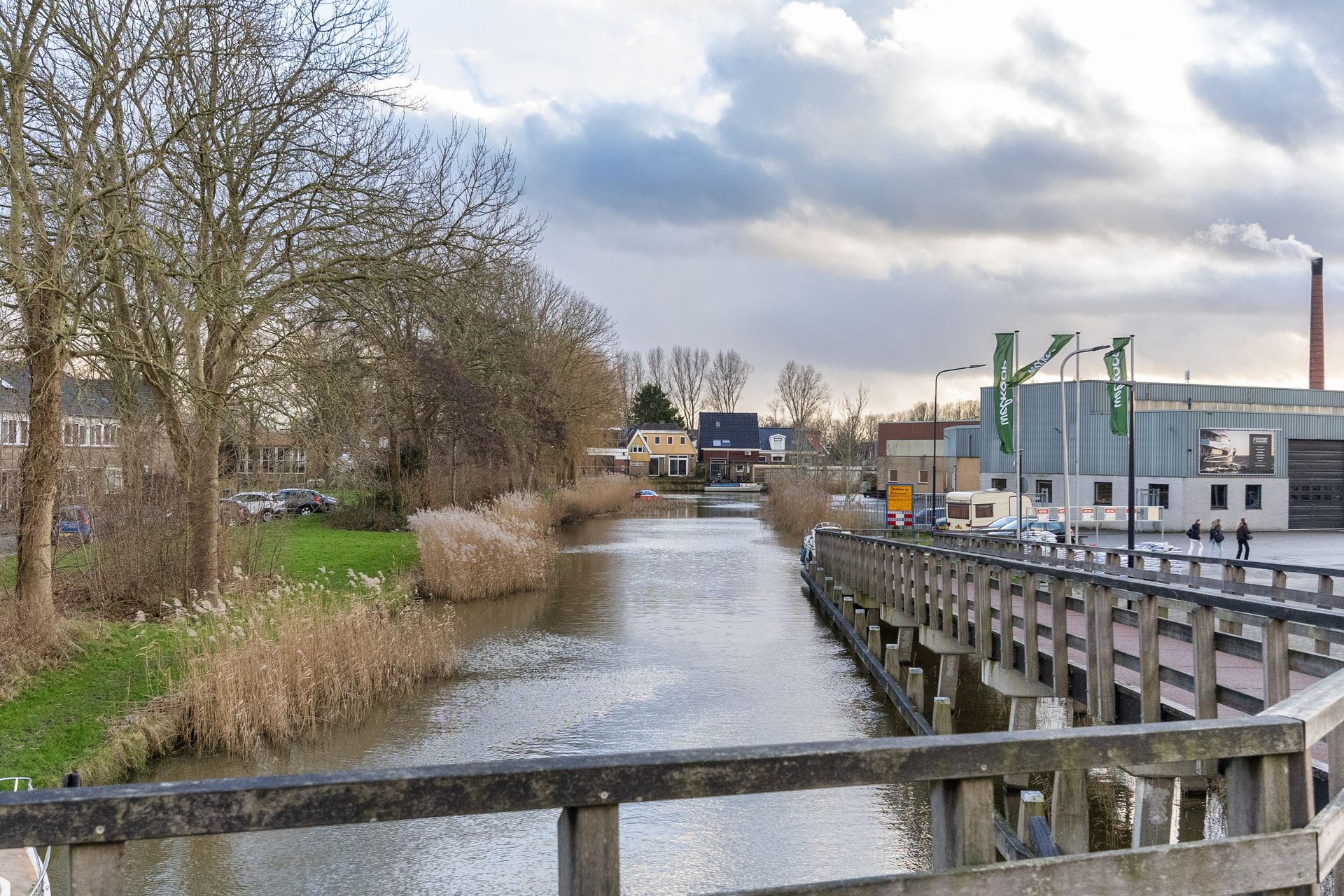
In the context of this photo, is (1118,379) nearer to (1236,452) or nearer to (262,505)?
(1236,452)

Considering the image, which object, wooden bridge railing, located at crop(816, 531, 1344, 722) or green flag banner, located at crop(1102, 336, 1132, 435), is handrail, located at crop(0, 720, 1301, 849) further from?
green flag banner, located at crop(1102, 336, 1132, 435)

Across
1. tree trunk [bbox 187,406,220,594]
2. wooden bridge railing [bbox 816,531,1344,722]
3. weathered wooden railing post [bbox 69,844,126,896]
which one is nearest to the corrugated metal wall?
wooden bridge railing [bbox 816,531,1344,722]

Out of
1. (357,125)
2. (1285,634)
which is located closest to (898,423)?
(357,125)

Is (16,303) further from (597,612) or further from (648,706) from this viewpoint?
(597,612)

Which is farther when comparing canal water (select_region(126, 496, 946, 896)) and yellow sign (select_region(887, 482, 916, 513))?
yellow sign (select_region(887, 482, 916, 513))

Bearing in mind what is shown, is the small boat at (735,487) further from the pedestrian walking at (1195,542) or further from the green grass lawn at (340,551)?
the green grass lawn at (340,551)

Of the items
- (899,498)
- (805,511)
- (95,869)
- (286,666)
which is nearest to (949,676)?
(286,666)

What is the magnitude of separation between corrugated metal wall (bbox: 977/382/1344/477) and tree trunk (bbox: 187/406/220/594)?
3977 cm

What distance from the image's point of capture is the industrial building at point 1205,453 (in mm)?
47062

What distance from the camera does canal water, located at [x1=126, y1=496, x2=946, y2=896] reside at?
27.4ft

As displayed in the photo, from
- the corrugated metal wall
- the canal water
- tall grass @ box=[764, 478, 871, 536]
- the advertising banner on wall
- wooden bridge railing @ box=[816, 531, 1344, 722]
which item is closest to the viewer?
wooden bridge railing @ box=[816, 531, 1344, 722]

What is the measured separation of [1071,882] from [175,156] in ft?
45.5

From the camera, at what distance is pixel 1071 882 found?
99.4 inches

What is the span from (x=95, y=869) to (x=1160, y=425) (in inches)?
2014
